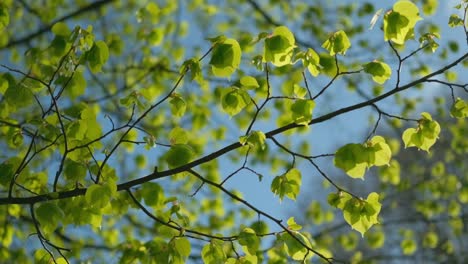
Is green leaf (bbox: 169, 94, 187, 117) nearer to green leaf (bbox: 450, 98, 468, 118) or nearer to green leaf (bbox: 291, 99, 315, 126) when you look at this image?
green leaf (bbox: 291, 99, 315, 126)

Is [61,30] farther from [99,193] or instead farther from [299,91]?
[299,91]

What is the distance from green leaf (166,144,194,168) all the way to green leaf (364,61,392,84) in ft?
1.95

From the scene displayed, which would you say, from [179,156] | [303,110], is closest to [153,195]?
[179,156]

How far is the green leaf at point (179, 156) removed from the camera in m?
1.74

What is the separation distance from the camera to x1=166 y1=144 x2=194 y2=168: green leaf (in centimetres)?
174

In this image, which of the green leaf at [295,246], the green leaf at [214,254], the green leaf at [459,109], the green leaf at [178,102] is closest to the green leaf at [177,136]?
the green leaf at [178,102]

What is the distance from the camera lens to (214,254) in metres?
1.70

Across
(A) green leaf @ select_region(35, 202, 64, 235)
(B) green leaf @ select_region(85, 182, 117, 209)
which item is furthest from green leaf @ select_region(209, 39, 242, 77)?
(A) green leaf @ select_region(35, 202, 64, 235)

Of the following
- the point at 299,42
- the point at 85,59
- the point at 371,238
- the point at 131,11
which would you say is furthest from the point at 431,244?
the point at 85,59

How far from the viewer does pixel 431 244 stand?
16.0 feet

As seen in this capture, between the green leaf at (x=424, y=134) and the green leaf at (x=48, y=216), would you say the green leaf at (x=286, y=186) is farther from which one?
the green leaf at (x=48, y=216)

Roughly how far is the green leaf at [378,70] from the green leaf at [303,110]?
A: 217 millimetres

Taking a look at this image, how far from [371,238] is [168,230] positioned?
10.3ft

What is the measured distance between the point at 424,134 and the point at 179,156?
0.74 meters
